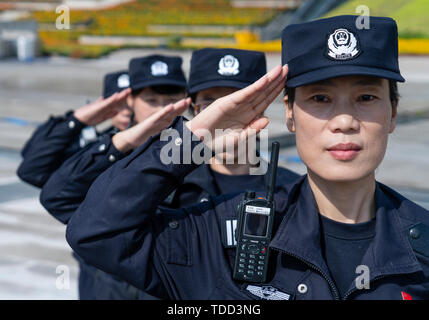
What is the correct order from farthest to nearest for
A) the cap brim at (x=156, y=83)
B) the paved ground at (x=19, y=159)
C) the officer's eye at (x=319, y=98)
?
the paved ground at (x=19, y=159), the cap brim at (x=156, y=83), the officer's eye at (x=319, y=98)

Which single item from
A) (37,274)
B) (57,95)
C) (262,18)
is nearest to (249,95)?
(37,274)

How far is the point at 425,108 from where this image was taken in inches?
670

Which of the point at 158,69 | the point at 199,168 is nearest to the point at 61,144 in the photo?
the point at 158,69

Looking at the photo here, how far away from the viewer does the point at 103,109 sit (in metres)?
4.14

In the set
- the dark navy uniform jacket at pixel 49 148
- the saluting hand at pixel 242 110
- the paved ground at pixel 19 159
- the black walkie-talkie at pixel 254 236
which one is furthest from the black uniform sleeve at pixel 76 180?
the paved ground at pixel 19 159

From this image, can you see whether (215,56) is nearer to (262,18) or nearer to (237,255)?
(237,255)

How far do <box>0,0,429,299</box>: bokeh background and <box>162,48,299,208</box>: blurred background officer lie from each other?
4.12 feet

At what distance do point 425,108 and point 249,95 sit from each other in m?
15.6

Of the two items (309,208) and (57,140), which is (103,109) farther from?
(309,208)

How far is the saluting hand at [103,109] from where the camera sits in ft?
12.8

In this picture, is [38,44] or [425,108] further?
[38,44]

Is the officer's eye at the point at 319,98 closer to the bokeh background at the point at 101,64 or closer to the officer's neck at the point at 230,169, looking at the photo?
the officer's neck at the point at 230,169

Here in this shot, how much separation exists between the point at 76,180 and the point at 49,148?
0.99 m

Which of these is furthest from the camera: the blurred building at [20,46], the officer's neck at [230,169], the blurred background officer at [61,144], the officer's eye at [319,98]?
the blurred building at [20,46]
